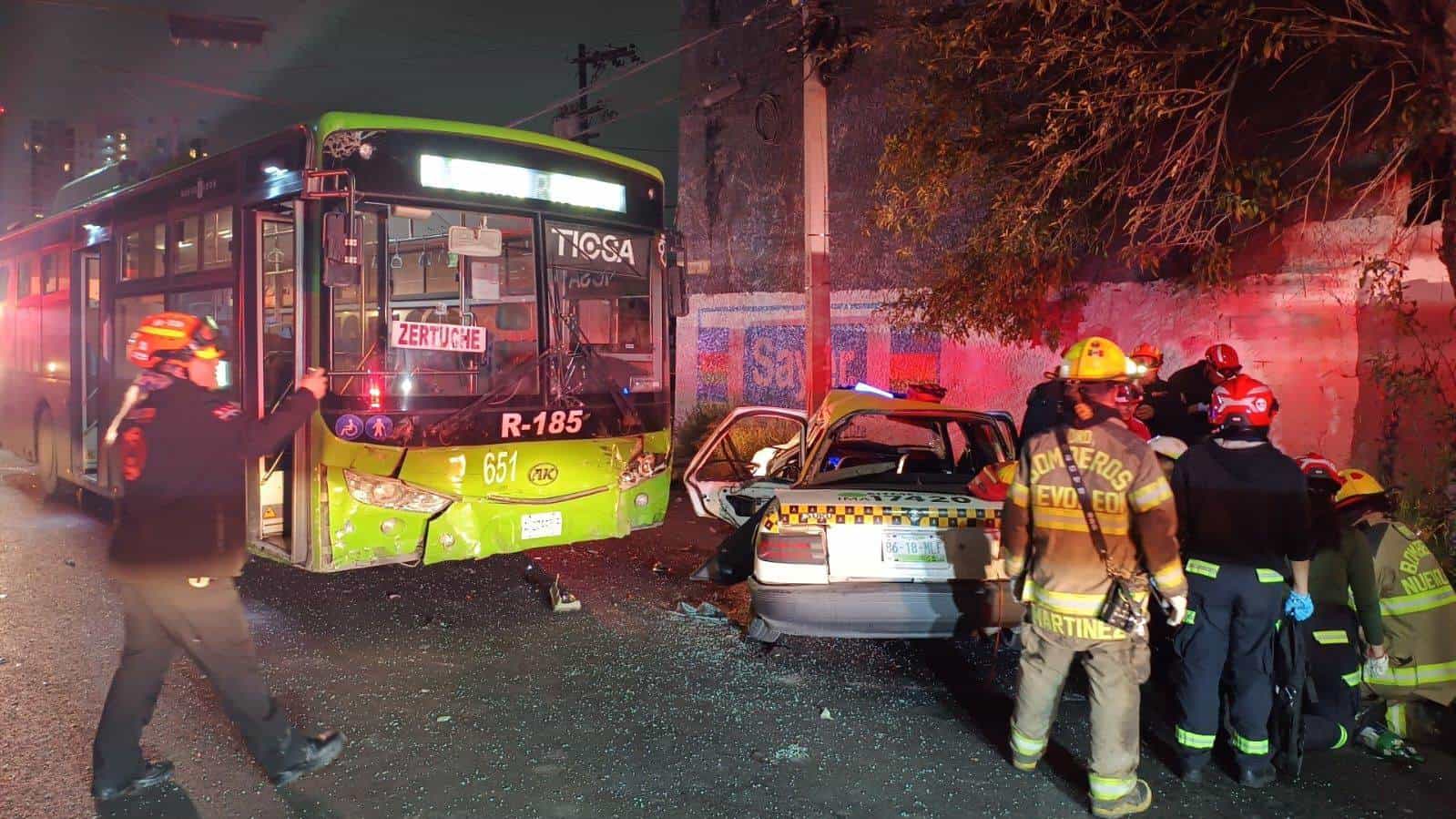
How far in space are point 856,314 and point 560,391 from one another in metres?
8.06

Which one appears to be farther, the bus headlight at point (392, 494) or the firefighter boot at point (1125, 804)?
the bus headlight at point (392, 494)

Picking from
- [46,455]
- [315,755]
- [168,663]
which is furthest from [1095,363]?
[46,455]

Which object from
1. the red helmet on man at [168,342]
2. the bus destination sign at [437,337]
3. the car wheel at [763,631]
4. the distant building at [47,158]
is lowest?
the car wheel at [763,631]

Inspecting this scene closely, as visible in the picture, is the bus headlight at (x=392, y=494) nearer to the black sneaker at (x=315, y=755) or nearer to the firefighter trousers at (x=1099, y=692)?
the black sneaker at (x=315, y=755)

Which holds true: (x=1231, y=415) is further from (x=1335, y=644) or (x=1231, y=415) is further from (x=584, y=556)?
(x=584, y=556)

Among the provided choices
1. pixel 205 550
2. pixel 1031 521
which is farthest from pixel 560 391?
pixel 1031 521

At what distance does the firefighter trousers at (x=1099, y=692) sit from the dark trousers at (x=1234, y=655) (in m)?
0.35

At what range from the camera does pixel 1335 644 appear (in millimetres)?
4523

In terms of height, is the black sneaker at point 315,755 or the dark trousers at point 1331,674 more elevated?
the dark trousers at point 1331,674

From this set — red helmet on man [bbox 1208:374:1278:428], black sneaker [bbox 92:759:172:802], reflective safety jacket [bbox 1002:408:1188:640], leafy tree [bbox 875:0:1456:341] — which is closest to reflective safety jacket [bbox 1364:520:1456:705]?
red helmet on man [bbox 1208:374:1278:428]

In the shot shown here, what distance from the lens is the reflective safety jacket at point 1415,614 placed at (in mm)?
4625

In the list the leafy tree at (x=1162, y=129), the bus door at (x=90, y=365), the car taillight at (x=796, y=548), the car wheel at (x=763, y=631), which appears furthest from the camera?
the bus door at (x=90, y=365)

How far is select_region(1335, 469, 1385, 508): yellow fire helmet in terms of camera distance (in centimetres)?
462

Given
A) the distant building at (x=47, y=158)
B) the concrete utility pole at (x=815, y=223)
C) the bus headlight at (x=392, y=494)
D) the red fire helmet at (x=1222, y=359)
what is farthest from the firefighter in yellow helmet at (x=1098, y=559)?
the distant building at (x=47, y=158)
